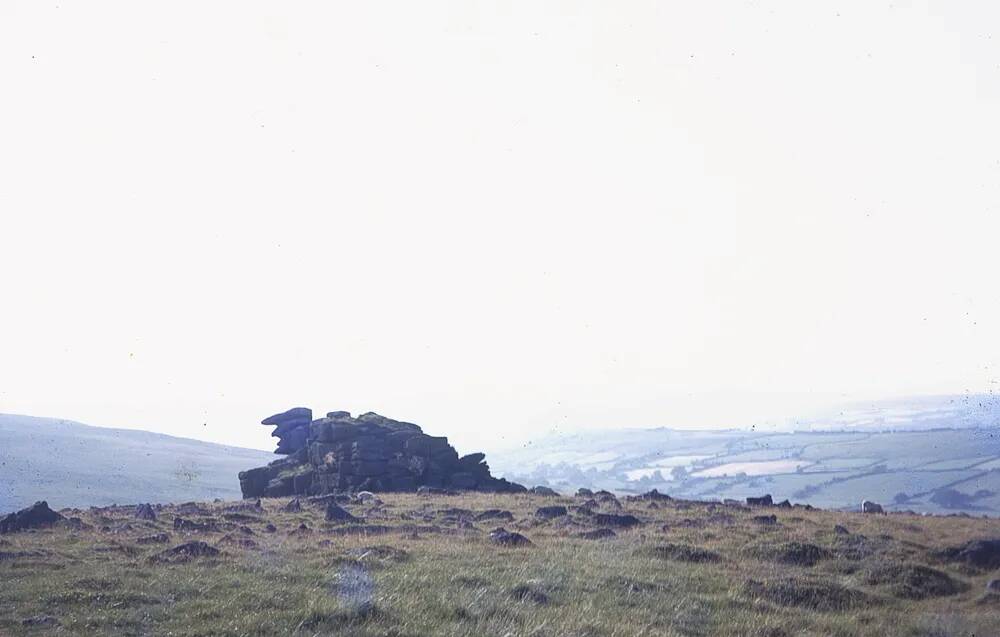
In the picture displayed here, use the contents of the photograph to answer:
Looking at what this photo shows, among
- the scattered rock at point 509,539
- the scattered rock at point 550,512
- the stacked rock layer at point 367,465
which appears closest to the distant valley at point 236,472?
the stacked rock layer at point 367,465

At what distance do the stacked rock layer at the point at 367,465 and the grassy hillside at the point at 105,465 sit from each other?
33.0 metres

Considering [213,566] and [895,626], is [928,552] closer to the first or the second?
[895,626]

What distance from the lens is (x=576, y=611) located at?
57.6 feet

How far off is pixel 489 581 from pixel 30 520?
70.4 ft

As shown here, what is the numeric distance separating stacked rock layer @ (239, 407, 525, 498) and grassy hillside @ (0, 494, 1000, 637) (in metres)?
21.5

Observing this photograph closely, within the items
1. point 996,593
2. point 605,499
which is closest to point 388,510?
point 605,499

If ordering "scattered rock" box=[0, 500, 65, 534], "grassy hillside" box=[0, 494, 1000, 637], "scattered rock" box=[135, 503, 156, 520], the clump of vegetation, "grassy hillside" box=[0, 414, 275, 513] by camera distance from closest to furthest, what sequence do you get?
"grassy hillside" box=[0, 494, 1000, 637] → the clump of vegetation → "scattered rock" box=[0, 500, 65, 534] → "scattered rock" box=[135, 503, 156, 520] → "grassy hillside" box=[0, 414, 275, 513]

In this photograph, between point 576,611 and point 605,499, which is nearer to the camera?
point 576,611

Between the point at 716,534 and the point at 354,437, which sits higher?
the point at 354,437

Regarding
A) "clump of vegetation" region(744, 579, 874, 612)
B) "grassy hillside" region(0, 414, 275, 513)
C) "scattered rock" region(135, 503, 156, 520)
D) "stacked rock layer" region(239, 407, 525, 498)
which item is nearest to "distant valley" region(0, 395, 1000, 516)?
"grassy hillside" region(0, 414, 275, 513)

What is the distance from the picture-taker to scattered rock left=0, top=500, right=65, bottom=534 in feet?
105

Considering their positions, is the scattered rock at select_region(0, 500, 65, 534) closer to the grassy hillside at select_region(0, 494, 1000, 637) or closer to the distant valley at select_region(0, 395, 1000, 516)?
the grassy hillside at select_region(0, 494, 1000, 637)

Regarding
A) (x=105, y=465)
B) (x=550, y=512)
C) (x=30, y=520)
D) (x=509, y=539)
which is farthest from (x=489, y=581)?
(x=105, y=465)

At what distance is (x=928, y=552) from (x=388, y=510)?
21.8 m
